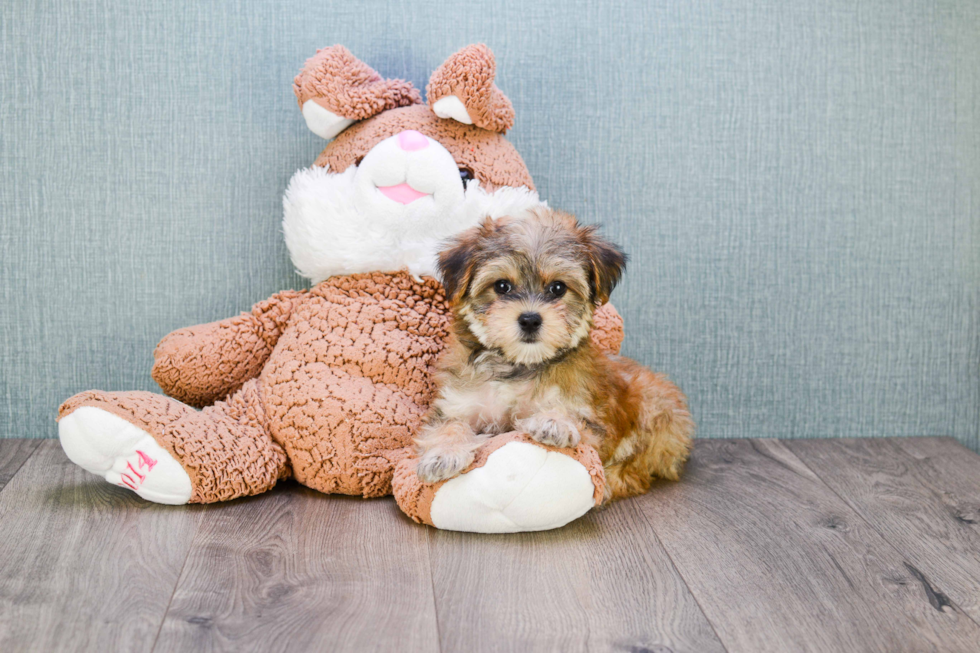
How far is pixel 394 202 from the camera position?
7.38 feet

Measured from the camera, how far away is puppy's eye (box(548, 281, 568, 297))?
197 cm

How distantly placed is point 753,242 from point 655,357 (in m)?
0.51

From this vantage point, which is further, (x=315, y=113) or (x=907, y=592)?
(x=315, y=113)

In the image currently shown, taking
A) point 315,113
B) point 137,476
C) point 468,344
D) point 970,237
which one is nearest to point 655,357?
point 468,344

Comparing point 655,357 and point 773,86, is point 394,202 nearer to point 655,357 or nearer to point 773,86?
point 655,357

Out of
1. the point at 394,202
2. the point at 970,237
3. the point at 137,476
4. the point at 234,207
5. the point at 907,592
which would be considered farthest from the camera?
the point at 970,237

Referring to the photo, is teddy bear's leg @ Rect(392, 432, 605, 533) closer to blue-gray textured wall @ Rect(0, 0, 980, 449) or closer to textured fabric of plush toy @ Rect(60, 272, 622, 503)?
textured fabric of plush toy @ Rect(60, 272, 622, 503)

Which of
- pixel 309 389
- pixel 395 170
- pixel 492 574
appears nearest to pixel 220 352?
pixel 309 389

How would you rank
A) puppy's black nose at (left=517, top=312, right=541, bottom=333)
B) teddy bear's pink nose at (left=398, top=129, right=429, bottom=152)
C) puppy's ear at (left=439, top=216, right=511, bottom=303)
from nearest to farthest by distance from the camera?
1. puppy's black nose at (left=517, top=312, right=541, bottom=333)
2. puppy's ear at (left=439, top=216, right=511, bottom=303)
3. teddy bear's pink nose at (left=398, top=129, right=429, bottom=152)

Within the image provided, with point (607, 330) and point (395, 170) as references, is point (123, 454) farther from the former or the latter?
point (607, 330)

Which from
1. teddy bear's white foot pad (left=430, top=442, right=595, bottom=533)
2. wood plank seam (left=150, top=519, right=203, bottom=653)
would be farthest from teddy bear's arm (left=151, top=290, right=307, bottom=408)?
teddy bear's white foot pad (left=430, top=442, right=595, bottom=533)

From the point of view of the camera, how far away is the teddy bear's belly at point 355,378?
85.6 inches

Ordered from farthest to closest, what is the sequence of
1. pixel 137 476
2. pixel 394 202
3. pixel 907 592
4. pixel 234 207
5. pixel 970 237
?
pixel 970 237 < pixel 234 207 < pixel 394 202 < pixel 137 476 < pixel 907 592

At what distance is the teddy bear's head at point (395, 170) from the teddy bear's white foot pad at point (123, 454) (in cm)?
67
